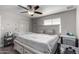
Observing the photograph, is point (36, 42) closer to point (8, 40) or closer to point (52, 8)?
point (8, 40)

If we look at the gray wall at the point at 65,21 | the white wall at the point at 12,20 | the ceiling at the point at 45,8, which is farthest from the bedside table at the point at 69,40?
the white wall at the point at 12,20

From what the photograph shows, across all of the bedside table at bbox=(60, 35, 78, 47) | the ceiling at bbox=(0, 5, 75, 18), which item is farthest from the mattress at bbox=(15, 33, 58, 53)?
the ceiling at bbox=(0, 5, 75, 18)

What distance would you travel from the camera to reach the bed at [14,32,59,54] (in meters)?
0.89

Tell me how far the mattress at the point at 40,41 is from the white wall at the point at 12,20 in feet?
0.44

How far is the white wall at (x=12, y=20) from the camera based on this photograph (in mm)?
854

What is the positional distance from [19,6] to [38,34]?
21.8 inches

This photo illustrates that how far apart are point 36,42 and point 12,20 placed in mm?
518

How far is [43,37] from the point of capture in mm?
982

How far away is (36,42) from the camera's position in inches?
35.9

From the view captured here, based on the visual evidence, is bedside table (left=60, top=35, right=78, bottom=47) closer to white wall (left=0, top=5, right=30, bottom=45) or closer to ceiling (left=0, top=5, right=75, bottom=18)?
ceiling (left=0, top=5, right=75, bottom=18)

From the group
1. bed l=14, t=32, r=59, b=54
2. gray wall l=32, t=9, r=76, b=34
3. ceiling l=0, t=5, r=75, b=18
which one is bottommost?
bed l=14, t=32, r=59, b=54

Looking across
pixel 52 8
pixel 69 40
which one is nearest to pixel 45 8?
pixel 52 8

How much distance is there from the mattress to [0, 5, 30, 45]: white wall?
0.13 metres
